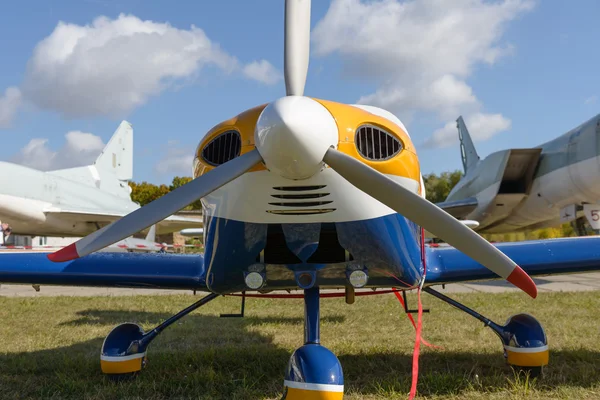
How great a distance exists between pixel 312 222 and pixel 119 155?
2251cm

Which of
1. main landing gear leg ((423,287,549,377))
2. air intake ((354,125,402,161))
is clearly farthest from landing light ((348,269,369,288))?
main landing gear leg ((423,287,549,377))

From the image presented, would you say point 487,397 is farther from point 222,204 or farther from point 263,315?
point 263,315

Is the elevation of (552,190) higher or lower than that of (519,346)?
higher

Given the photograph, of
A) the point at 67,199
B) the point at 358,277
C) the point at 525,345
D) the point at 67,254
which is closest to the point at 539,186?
the point at 525,345

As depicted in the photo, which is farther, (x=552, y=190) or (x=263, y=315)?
(x=552, y=190)

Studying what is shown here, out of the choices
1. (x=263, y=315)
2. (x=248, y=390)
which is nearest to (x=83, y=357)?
(x=248, y=390)

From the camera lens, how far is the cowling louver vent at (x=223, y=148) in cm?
276

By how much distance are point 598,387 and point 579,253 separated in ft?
3.43

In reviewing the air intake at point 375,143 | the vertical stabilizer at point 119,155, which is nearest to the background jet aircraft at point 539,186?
the air intake at point 375,143

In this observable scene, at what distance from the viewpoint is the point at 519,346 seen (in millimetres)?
3756

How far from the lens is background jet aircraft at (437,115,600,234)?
41.5ft

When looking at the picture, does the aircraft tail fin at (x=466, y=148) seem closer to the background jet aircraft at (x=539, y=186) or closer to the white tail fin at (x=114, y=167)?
the background jet aircraft at (x=539, y=186)

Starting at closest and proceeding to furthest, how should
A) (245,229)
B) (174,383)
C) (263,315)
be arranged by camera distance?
(245,229)
(174,383)
(263,315)

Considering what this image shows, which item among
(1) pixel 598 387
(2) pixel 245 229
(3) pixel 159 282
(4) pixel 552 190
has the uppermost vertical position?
(4) pixel 552 190
